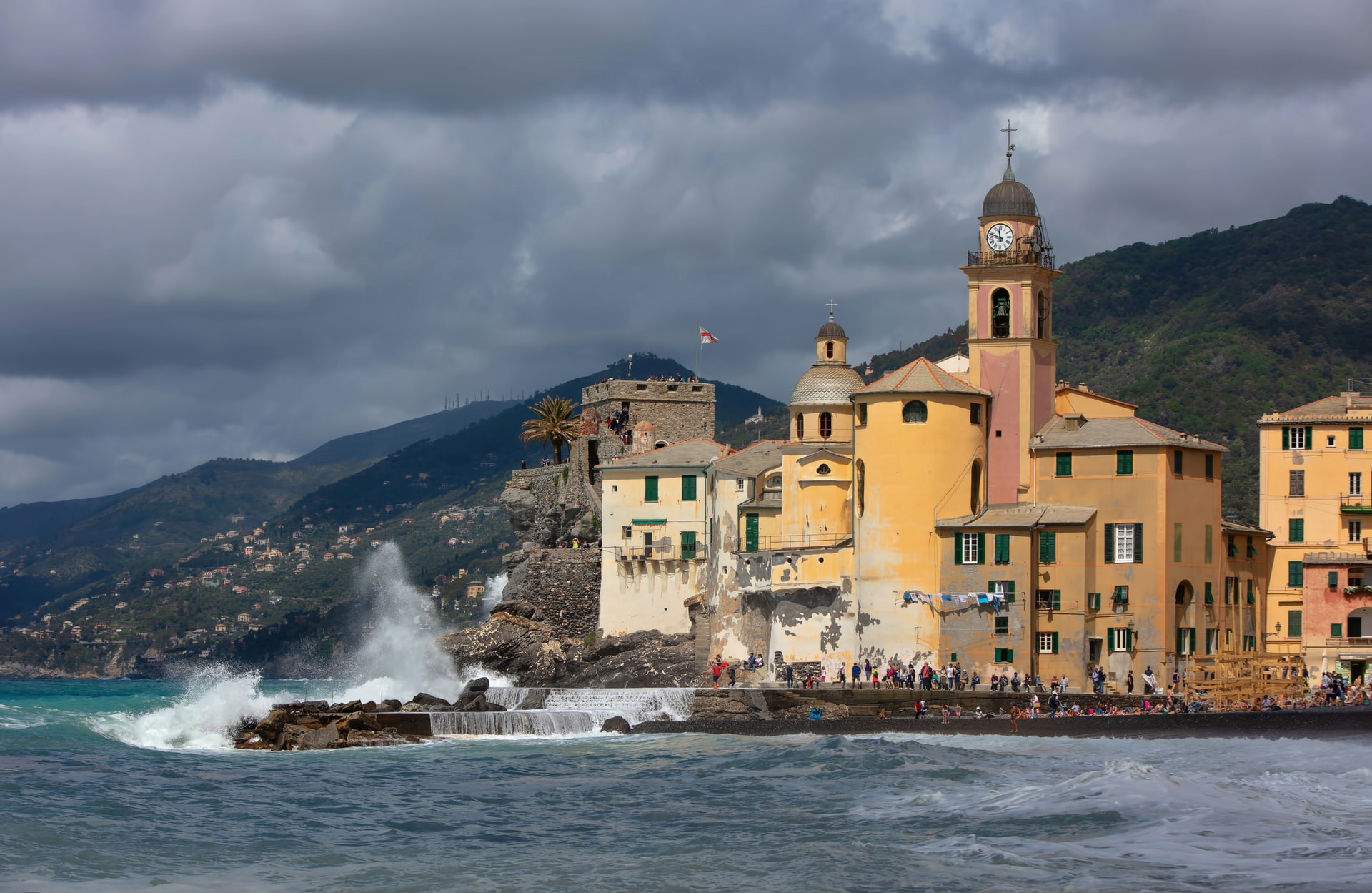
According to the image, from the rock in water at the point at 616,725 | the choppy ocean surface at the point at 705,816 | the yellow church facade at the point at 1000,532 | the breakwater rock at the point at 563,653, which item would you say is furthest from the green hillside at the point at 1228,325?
the choppy ocean surface at the point at 705,816

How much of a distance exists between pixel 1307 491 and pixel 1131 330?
189 ft

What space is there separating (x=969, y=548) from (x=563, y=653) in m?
22.9

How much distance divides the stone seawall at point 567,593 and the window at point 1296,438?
1244 inches

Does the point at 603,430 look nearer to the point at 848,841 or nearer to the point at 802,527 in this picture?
the point at 802,527

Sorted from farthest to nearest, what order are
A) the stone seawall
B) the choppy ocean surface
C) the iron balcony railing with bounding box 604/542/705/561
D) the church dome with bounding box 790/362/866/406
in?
1. the stone seawall
2. the iron balcony railing with bounding box 604/542/705/561
3. the church dome with bounding box 790/362/866/406
4. the choppy ocean surface

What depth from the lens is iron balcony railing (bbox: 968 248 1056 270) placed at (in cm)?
7006

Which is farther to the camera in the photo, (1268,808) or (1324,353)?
(1324,353)

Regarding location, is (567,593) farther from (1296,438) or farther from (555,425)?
(1296,438)

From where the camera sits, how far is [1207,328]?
11706 centimetres

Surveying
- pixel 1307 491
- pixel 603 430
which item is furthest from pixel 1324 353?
pixel 603 430

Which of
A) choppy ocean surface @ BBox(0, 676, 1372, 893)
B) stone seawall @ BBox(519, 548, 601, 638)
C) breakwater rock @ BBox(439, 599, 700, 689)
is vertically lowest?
choppy ocean surface @ BBox(0, 676, 1372, 893)

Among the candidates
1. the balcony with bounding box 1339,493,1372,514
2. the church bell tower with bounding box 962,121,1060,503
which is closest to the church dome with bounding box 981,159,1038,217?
the church bell tower with bounding box 962,121,1060,503

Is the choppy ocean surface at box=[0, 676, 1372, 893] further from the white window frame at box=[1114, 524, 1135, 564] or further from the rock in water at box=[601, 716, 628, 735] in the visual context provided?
the white window frame at box=[1114, 524, 1135, 564]

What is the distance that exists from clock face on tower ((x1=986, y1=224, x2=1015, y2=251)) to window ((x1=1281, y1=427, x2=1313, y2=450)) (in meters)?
13.9
